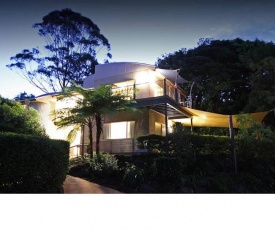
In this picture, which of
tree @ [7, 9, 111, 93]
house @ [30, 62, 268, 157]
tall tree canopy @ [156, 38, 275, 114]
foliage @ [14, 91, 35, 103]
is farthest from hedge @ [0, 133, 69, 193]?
tree @ [7, 9, 111, 93]

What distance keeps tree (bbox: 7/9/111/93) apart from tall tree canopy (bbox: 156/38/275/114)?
6.81 meters

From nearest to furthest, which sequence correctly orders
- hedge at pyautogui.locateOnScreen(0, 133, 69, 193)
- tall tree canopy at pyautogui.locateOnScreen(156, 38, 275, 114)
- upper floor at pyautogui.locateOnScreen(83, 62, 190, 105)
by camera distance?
hedge at pyautogui.locateOnScreen(0, 133, 69, 193)
upper floor at pyautogui.locateOnScreen(83, 62, 190, 105)
tall tree canopy at pyautogui.locateOnScreen(156, 38, 275, 114)

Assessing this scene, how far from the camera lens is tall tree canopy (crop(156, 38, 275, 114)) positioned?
742 inches

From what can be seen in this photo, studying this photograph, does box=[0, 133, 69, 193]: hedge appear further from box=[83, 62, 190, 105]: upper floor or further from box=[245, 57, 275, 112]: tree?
box=[245, 57, 275, 112]: tree

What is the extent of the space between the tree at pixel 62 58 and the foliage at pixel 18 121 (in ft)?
39.8

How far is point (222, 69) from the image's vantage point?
2130cm

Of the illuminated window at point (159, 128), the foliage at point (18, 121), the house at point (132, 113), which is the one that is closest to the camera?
the foliage at point (18, 121)

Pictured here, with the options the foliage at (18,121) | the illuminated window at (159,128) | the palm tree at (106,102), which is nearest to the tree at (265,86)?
the illuminated window at (159,128)

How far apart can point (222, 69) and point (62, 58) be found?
45.5 feet

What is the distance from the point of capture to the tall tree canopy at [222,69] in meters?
18.8

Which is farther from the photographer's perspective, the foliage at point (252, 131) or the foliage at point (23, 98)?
the foliage at point (23, 98)

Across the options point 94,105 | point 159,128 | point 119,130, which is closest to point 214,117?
point 159,128

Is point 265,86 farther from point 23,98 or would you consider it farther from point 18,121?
point 23,98

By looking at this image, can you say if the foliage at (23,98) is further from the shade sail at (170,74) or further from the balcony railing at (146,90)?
the shade sail at (170,74)
